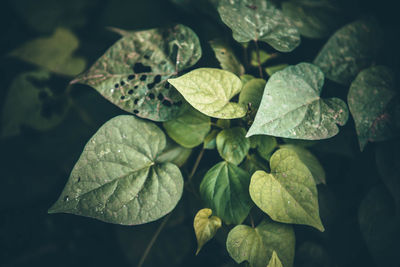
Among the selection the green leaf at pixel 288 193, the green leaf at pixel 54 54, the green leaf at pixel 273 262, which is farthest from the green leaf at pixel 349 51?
the green leaf at pixel 54 54

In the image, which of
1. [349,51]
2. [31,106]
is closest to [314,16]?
[349,51]

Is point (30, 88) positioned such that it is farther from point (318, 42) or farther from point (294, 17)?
point (318, 42)

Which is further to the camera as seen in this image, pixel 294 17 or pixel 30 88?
pixel 30 88

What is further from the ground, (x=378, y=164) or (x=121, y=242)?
(x=378, y=164)

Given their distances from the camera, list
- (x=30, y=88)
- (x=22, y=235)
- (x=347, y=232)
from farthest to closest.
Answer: (x=22, y=235) < (x=30, y=88) < (x=347, y=232)

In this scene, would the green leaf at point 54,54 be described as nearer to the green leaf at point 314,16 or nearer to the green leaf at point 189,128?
the green leaf at point 189,128

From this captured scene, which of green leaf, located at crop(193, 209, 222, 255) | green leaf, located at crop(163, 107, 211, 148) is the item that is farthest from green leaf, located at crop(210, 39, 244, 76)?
green leaf, located at crop(193, 209, 222, 255)

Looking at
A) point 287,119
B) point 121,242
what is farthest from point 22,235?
point 287,119
